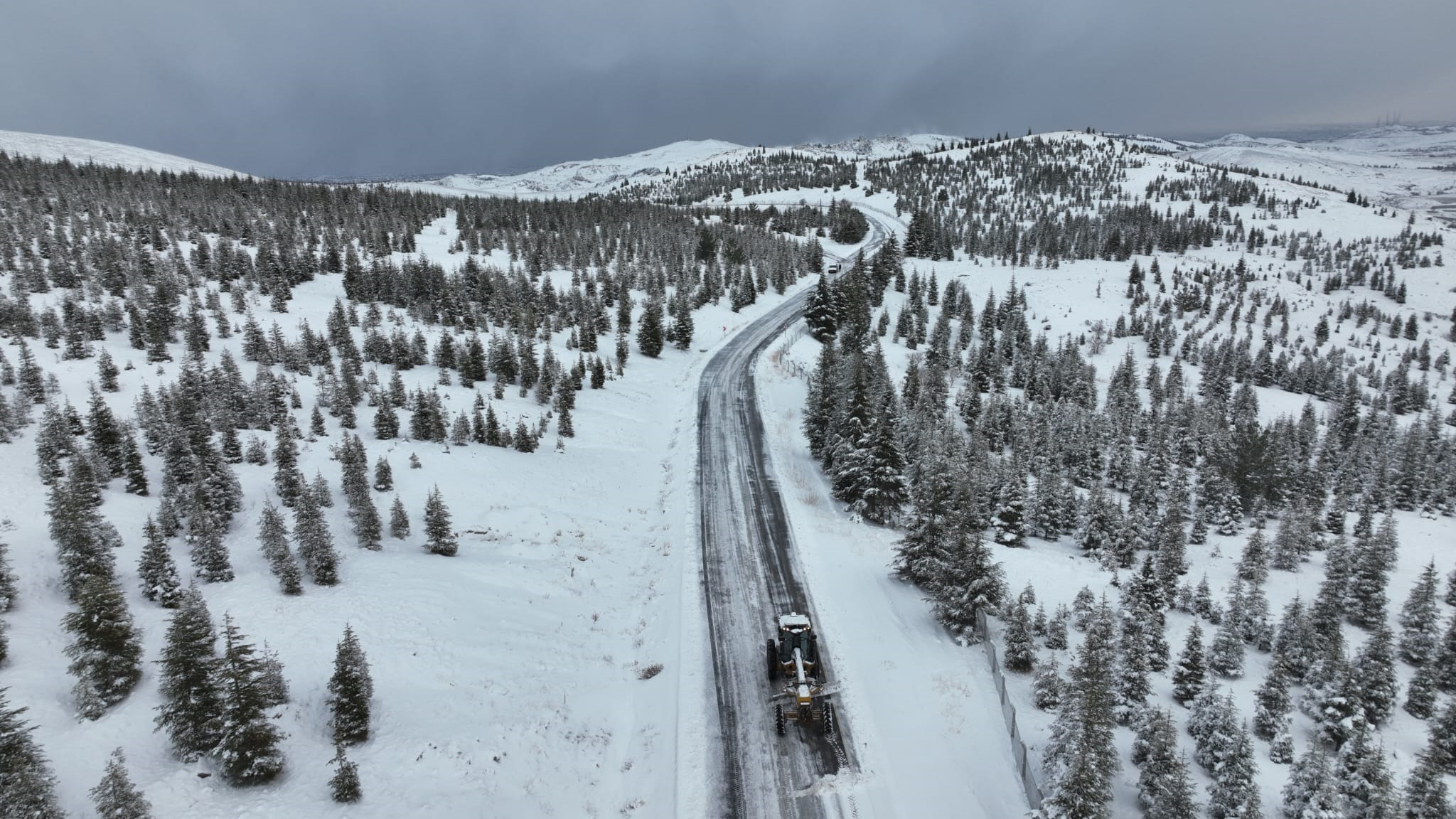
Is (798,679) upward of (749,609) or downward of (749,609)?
upward

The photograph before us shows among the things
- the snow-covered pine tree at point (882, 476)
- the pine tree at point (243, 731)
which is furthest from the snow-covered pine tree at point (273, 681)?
the snow-covered pine tree at point (882, 476)

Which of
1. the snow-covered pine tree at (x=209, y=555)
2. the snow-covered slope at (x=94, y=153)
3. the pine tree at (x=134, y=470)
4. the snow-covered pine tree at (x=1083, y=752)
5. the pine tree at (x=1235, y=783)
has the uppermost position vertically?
the snow-covered slope at (x=94, y=153)

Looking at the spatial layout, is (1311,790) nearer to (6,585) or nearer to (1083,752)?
(1083,752)

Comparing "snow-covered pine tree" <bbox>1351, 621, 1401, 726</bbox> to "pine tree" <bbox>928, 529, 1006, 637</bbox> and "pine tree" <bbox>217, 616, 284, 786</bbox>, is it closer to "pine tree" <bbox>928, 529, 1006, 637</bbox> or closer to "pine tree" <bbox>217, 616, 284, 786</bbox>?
"pine tree" <bbox>928, 529, 1006, 637</bbox>

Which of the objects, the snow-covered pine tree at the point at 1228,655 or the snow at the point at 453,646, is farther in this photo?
the snow-covered pine tree at the point at 1228,655

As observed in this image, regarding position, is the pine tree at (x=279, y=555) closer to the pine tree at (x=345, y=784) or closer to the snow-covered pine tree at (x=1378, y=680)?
the pine tree at (x=345, y=784)

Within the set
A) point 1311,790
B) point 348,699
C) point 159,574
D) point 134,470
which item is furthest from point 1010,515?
point 134,470

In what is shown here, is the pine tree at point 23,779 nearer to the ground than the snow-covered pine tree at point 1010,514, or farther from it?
farther from it
